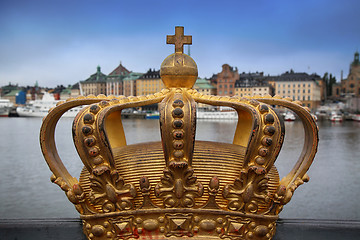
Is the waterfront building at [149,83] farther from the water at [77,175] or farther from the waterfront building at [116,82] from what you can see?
the water at [77,175]

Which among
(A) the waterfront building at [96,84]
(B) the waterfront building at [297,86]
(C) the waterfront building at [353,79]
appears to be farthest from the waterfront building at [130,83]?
(C) the waterfront building at [353,79]

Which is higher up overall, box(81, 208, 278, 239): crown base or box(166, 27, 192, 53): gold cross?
box(166, 27, 192, 53): gold cross

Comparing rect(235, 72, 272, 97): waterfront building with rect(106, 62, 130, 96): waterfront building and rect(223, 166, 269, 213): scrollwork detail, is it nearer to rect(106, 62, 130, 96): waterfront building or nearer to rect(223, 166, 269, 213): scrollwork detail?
rect(106, 62, 130, 96): waterfront building

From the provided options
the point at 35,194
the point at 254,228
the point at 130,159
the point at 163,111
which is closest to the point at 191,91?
the point at 163,111

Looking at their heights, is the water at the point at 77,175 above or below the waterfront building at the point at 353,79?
below

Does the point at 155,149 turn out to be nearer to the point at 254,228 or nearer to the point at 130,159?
the point at 130,159

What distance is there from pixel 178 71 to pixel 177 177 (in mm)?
850

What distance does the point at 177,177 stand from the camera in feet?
8.63

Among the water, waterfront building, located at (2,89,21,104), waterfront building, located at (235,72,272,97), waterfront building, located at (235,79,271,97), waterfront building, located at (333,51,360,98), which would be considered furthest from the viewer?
waterfront building, located at (2,89,21,104)

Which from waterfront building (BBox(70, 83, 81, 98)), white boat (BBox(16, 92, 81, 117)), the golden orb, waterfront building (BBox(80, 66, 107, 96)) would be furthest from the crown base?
waterfront building (BBox(70, 83, 81, 98))

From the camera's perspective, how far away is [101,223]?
2762mm

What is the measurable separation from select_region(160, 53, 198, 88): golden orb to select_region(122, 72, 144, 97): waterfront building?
6659 cm

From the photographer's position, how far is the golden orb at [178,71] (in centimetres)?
Result: 289

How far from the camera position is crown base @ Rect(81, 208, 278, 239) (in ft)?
8.85
